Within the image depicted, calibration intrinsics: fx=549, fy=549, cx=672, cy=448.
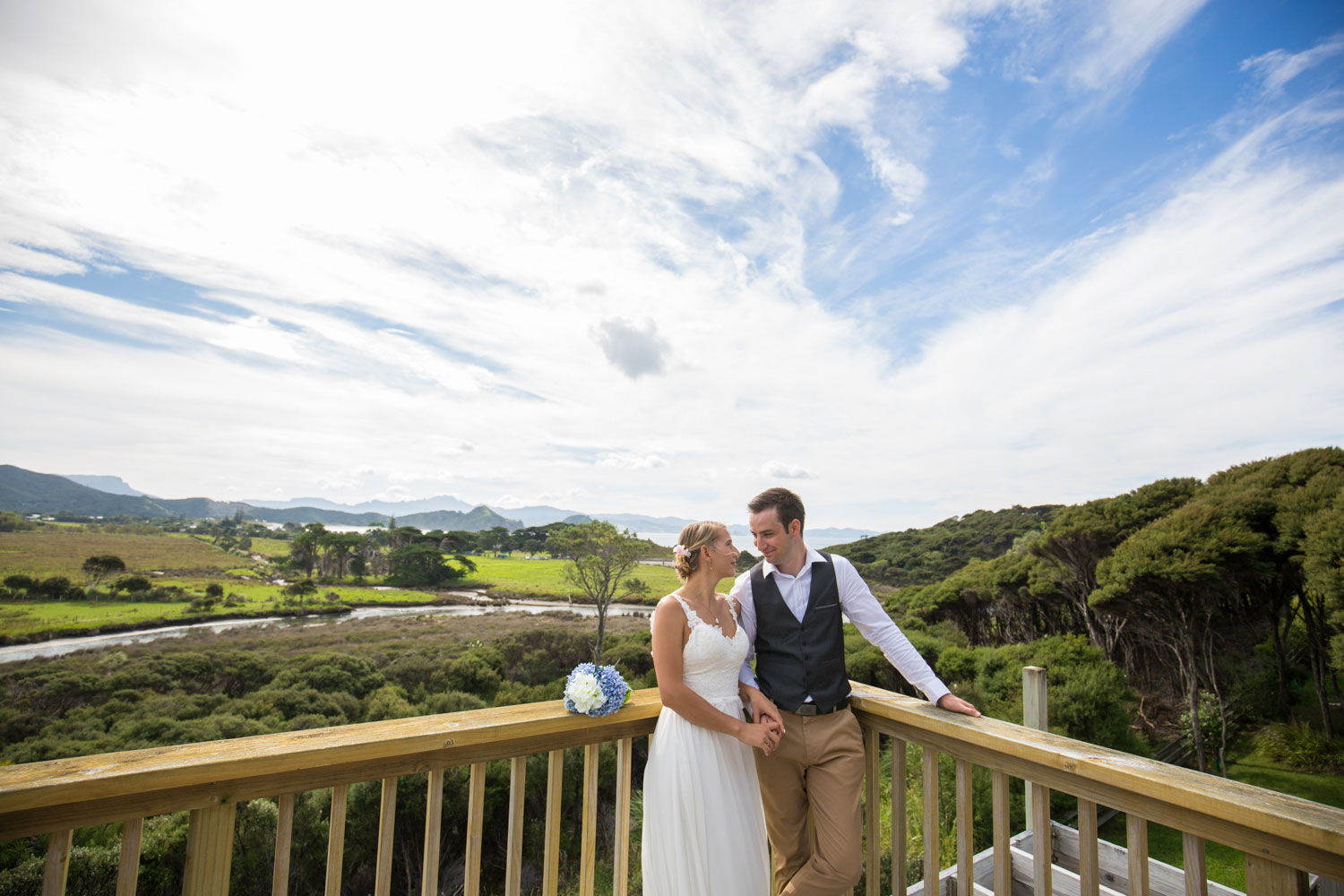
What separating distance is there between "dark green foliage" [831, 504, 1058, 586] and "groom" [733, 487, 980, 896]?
24.2 metres

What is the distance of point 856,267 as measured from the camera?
9.09m

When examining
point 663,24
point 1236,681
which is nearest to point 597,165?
point 663,24

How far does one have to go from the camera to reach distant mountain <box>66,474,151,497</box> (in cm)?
4637

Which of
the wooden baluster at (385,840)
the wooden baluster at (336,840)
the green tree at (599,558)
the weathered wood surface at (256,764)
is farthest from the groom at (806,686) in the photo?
the green tree at (599,558)

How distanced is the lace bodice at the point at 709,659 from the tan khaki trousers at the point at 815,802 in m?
0.28

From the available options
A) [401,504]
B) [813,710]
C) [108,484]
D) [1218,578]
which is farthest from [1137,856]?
[401,504]

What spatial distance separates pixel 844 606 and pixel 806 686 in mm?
394

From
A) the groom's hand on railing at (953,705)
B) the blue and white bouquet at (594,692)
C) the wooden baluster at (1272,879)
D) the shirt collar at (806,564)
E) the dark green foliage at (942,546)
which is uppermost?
the shirt collar at (806,564)

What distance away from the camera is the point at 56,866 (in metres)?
1.13

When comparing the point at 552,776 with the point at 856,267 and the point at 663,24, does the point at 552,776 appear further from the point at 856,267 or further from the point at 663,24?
the point at 856,267

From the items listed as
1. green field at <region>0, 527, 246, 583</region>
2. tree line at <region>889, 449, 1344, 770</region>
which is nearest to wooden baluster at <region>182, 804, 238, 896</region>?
tree line at <region>889, 449, 1344, 770</region>

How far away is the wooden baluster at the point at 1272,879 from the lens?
110 cm

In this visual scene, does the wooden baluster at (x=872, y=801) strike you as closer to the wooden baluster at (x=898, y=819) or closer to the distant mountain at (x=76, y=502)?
the wooden baluster at (x=898, y=819)

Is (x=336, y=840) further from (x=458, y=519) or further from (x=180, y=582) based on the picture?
(x=458, y=519)
